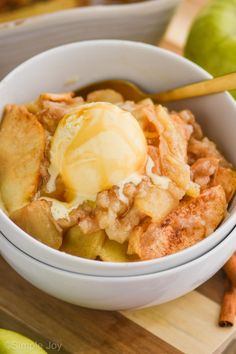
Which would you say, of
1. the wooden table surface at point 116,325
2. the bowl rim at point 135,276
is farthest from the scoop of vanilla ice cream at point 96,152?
the wooden table surface at point 116,325

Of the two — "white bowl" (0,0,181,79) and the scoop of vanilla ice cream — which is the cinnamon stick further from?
"white bowl" (0,0,181,79)

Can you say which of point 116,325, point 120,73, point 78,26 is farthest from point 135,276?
point 78,26

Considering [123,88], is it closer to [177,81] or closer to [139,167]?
[177,81]

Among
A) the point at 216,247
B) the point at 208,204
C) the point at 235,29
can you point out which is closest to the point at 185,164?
the point at 208,204

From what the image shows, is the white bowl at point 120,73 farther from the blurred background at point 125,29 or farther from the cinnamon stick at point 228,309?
the cinnamon stick at point 228,309

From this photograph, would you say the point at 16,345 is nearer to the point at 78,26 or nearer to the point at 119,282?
the point at 119,282

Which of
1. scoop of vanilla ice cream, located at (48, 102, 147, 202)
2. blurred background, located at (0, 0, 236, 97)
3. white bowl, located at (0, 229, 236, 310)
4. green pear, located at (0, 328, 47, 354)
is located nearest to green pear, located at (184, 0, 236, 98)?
blurred background, located at (0, 0, 236, 97)

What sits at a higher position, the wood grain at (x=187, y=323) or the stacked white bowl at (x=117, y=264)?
the stacked white bowl at (x=117, y=264)
